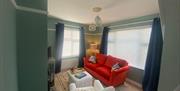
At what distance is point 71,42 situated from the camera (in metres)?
5.01

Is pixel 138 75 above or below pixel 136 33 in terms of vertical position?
below

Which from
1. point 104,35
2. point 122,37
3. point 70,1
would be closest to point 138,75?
point 122,37

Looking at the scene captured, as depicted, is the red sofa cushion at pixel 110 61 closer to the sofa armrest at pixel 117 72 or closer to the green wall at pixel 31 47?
the sofa armrest at pixel 117 72

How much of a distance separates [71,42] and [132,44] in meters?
2.79

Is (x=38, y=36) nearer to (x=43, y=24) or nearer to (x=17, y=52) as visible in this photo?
(x=43, y=24)

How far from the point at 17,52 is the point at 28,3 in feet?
2.08

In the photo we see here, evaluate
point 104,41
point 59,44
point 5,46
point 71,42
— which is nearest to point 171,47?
point 5,46

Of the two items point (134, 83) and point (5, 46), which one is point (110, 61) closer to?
point (134, 83)

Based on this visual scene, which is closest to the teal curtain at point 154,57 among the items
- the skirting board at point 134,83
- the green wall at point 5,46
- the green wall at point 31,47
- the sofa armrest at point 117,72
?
the skirting board at point 134,83

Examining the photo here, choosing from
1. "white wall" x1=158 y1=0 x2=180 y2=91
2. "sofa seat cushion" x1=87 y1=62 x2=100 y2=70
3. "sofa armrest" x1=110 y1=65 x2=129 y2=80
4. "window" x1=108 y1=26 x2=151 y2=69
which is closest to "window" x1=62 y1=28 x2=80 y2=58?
"sofa seat cushion" x1=87 y1=62 x2=100 y2=70

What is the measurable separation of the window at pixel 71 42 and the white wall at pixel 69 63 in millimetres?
201

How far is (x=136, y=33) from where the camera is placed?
12.0 ft

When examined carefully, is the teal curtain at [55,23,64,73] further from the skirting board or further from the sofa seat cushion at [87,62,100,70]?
the skirting board

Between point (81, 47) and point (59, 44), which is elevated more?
point (59, 44)
